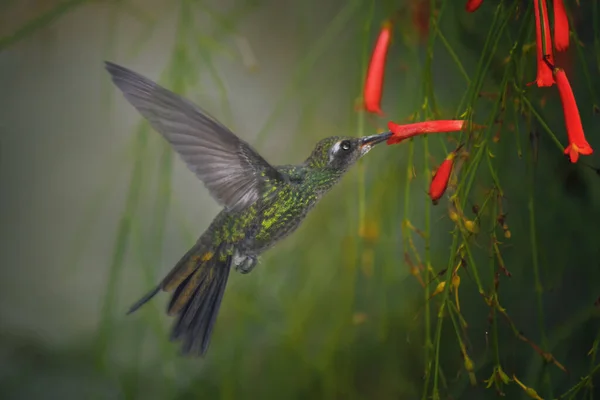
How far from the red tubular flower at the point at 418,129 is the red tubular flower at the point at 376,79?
0.45 ft

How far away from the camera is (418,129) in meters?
0.72

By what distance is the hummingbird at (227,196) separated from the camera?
77 centimetres

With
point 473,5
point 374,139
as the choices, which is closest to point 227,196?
point 374,139

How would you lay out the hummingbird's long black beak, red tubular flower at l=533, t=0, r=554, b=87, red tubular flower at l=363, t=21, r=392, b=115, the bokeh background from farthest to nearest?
the bokeh background
red tubular flower at l=363, t=21, r=392, b=115
the hummingbird's long black beak
red tubular flower at l=533, t=0, r=554, b=87

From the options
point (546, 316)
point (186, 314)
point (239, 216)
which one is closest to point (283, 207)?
point (239, 216)

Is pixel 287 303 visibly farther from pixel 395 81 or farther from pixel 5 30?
pixel 5 30

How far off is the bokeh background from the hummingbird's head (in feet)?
0.28

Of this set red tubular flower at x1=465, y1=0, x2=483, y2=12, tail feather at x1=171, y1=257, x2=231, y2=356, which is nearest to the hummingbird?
tail feather at x1=171, y1=257, x2=231, y2=356

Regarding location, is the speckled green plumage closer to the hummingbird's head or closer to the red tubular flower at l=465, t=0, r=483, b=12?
the hummingbird's head

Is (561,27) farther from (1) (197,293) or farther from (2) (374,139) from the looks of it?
(1) (197,293)

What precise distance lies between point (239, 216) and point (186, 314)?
13 cm

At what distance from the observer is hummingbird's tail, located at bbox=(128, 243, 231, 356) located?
32.7 inches

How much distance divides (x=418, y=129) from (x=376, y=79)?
0.57 feet

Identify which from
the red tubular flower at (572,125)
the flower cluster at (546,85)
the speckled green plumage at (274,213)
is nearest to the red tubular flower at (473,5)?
the flower cluster at (546,85)
